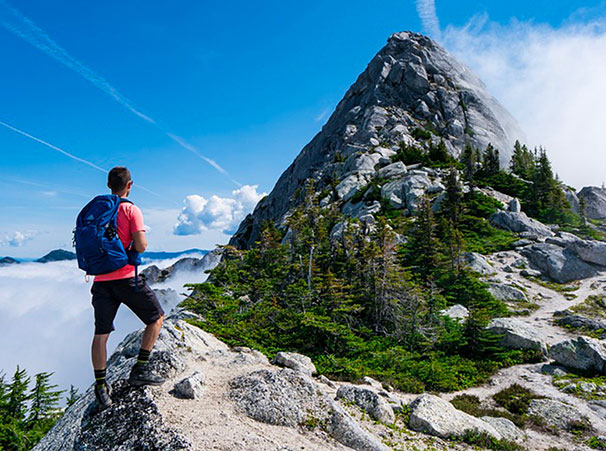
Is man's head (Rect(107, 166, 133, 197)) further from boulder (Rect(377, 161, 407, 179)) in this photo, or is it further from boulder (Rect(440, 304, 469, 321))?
boulder (Rect(377, 161, 407, 179))

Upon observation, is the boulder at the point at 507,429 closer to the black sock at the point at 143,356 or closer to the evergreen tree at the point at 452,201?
the black sock at the point at 143,356

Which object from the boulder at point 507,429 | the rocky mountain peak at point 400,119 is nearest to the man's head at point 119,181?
the boulder at point 507,429

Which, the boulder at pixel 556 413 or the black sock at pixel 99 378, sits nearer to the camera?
the black sock at pixel 99 378

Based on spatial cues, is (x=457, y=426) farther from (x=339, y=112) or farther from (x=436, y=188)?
(x=339, y=112)

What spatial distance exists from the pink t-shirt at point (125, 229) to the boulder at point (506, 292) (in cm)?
3162

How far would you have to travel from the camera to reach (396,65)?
9838 cm

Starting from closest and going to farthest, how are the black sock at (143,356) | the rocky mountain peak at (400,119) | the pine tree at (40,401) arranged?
the black sock at (143,356) → the pine tree at (40,401) → the rocky mountain peak at (400,119)

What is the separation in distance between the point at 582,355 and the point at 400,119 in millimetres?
84117

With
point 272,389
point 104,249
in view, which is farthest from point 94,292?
point 272,389

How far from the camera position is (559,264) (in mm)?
35250

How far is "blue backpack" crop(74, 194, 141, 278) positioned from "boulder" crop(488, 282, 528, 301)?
105 ft

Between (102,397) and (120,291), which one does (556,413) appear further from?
(120,291)

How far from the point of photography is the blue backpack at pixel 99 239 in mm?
4539

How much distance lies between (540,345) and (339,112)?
10722cm
